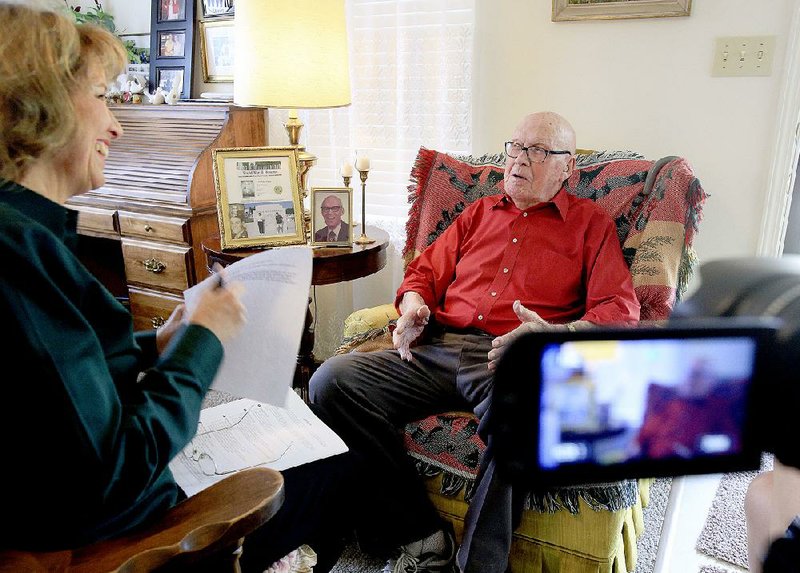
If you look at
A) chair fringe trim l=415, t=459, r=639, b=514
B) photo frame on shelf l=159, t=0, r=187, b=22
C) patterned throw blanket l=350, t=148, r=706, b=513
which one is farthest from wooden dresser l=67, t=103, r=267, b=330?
chair fringe trim l=415, t=459, r=639, b=514

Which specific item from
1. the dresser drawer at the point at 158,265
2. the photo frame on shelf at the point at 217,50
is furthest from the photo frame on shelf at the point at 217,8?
the dresser drawer at the point at 158,265

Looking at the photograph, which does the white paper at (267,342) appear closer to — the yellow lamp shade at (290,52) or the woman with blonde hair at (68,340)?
the woman with blonde hair at (68,340)

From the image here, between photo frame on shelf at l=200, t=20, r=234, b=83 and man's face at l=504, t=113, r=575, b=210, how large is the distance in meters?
1.60

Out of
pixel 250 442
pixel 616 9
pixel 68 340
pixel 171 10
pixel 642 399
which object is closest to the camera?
pixel 642 399

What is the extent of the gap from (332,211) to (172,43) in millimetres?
1508

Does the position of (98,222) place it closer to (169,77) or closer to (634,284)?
(169,77)

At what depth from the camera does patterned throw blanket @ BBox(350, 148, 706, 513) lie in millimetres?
1423

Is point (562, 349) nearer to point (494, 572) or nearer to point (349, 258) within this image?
point (494, 572)

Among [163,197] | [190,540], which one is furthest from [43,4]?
[163,197]

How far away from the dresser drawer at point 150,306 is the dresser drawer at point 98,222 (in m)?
0.27

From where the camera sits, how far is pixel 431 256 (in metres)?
1.89

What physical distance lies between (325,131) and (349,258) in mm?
893

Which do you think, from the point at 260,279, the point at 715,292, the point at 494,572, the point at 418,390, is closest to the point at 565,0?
the point at 418,390

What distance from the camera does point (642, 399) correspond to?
0.35 m
